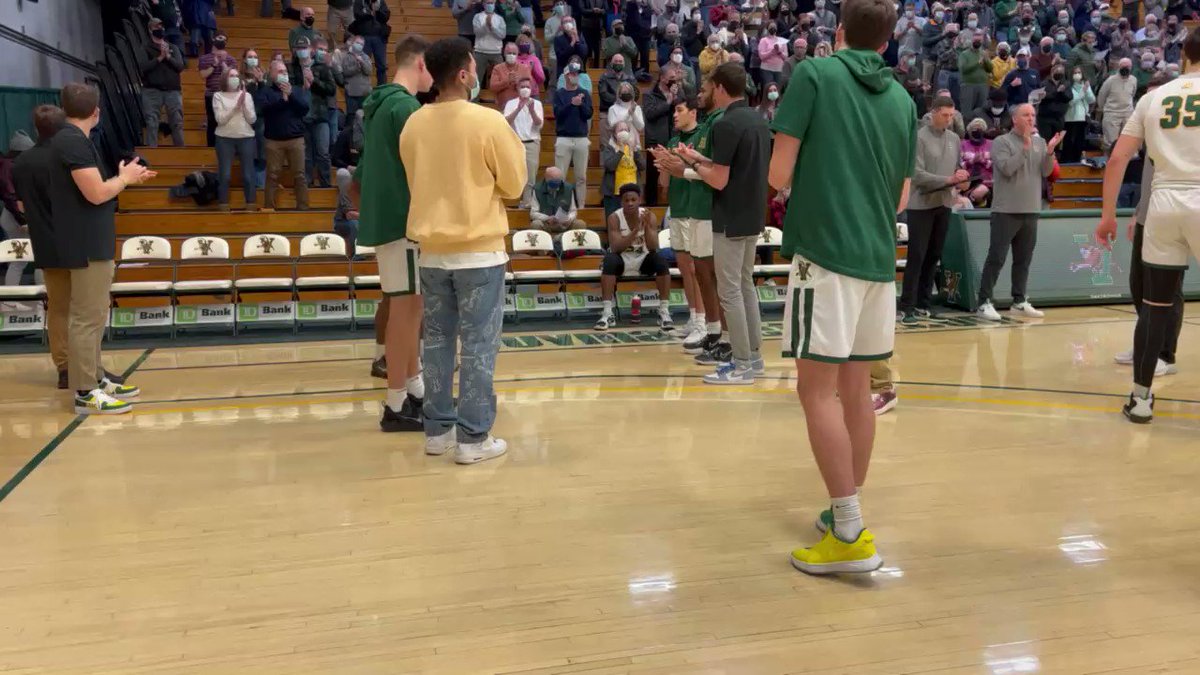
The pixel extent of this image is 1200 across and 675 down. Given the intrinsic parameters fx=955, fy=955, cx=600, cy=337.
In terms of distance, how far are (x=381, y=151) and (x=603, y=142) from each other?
787 centimetres

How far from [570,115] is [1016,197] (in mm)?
5667

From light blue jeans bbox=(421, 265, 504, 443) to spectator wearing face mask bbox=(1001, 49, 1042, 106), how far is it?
12.5 m

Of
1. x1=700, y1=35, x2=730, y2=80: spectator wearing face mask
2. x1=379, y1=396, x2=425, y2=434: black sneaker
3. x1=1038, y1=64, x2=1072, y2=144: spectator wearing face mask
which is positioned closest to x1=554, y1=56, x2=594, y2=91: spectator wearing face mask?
x1=700, y1=35, x2=730, y2=80: spectator wearing face mask

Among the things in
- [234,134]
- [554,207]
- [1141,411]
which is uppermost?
[234,134]

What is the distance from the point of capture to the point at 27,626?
288 cm

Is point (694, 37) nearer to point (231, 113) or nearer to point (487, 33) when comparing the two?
point (487, 33)

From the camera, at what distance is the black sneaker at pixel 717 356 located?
273 inches

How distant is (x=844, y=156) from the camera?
3.05 metres

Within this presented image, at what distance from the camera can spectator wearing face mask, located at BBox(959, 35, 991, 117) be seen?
1445cm

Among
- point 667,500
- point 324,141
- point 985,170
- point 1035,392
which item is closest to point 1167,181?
point 1035,392

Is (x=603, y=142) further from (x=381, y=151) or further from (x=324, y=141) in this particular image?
(x=381, y=151)

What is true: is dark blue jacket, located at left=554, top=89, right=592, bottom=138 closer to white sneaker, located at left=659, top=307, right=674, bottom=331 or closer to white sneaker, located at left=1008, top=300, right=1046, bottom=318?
white sneaker, located at left=659, top=307, right=674, bottom=331

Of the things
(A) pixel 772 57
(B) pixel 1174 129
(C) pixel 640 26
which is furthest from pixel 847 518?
(C) pixel 640 26

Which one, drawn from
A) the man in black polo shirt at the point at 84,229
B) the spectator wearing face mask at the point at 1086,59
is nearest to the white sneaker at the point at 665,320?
the man in black polo shirt at the point at 84,229
